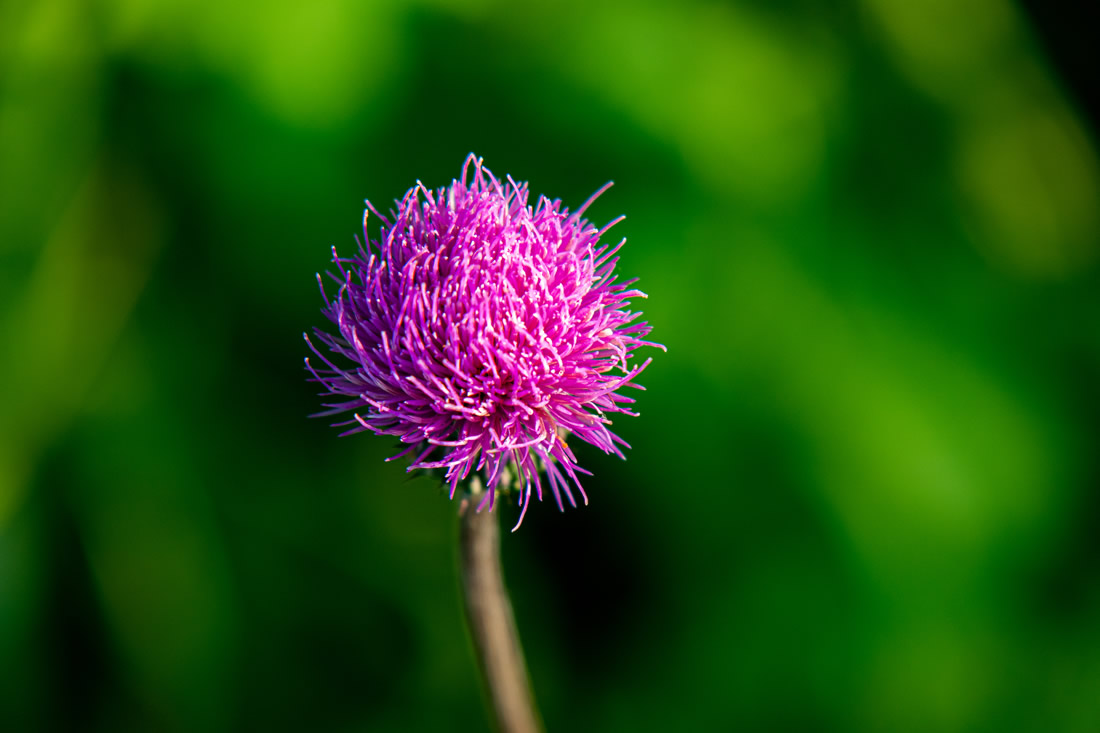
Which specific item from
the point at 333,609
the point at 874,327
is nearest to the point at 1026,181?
the point at 874,327

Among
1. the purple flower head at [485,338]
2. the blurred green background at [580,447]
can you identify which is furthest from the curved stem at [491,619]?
the blurred green background at [580,447]

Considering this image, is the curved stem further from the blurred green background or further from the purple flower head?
the blurred green background

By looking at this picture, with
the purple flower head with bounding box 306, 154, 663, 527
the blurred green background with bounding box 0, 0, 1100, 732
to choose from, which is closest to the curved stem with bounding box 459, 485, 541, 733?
the purple flower head with bounding box 306, 154, 663, 527

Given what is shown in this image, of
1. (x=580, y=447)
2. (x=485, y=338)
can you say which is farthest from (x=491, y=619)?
(x=580, y=447)

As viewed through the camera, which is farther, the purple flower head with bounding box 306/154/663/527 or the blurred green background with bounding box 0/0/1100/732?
the blurred green background with bounding box 0/0/1100/732

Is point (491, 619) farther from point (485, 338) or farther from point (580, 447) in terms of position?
point (580, 447)

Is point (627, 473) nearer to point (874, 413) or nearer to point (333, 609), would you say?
point (874, 413)
